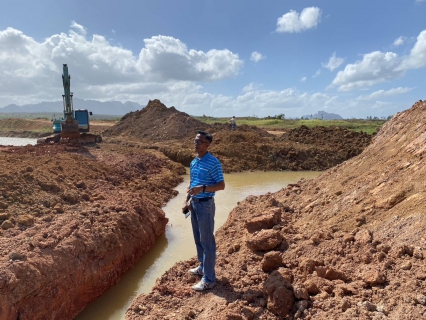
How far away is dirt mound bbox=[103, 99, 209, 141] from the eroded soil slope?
18.1 metres

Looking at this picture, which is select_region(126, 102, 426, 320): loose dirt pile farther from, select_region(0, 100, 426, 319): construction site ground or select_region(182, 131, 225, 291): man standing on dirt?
select_region(182, 131, 225, 291): man standing on dirt

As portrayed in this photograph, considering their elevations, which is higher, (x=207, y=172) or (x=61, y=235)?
(x=207, y=172)

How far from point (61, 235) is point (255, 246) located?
3.17 m

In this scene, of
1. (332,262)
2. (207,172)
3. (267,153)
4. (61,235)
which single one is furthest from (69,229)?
(267,153)

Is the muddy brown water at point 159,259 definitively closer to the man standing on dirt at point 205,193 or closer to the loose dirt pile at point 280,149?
the man standing on dirt at point 205,193

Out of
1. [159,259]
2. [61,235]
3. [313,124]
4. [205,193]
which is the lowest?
[159,259]

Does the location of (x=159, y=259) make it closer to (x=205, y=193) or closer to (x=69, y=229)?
(x=69, y=229)

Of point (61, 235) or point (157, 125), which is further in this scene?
point (157, 125)

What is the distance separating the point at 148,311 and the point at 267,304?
152cm

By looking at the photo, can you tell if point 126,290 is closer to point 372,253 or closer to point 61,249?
point 61,249

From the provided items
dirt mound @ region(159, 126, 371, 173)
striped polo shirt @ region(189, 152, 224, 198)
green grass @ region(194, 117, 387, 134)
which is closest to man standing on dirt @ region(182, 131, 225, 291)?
striped polo shirt @ region(189, 152, 224, 198)

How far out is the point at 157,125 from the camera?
30188 millimetres

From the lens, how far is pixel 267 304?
11.2 feet

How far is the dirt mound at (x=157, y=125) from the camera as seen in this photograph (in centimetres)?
2759
